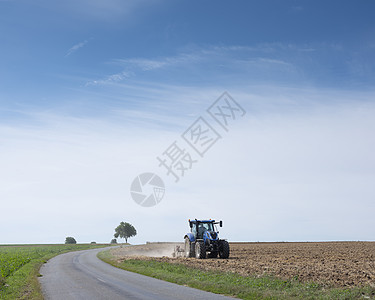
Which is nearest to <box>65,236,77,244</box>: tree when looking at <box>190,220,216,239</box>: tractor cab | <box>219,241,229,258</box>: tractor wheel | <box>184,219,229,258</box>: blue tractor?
<box>184,219,229,258</box>: blue tractor

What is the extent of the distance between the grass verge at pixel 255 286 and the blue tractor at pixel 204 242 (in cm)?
862

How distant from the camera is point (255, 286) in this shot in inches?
744

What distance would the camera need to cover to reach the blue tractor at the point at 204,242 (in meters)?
35.4

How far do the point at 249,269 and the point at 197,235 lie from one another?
13283mm

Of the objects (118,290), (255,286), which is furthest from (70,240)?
(255,286)

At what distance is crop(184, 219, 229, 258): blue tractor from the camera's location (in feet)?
116

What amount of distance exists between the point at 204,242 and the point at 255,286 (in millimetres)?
17273

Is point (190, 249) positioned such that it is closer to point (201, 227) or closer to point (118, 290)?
point (201, 227)

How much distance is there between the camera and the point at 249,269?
2441cm

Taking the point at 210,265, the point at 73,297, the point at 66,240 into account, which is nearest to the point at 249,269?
the point at 210,265

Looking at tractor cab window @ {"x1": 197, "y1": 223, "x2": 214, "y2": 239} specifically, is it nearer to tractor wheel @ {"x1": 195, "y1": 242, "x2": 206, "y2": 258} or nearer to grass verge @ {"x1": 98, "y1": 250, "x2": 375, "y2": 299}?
tractor wheel @ {"x1": 195, "y1": 242, "x2": 206, "y2": 258}

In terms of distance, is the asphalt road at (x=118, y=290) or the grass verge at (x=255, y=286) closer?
the grass verge at (x=255, y=286)

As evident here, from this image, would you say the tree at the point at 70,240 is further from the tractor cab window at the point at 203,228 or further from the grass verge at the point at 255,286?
the grass verge at the point at 255,286

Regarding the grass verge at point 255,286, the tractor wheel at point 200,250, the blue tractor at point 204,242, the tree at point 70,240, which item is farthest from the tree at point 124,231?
the grass verge at point 255,286
